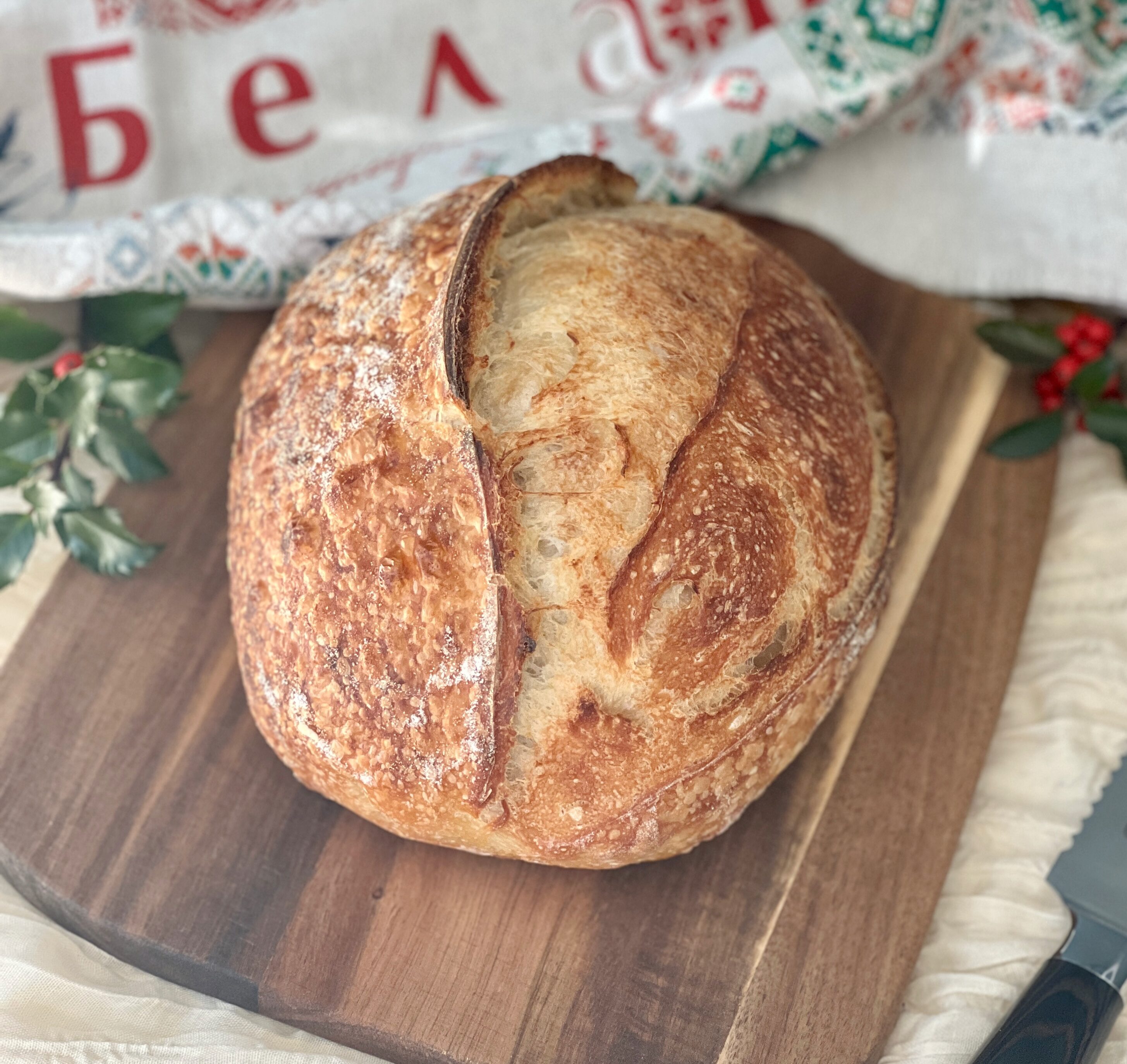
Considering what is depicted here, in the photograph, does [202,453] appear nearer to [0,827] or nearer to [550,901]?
[0,827]

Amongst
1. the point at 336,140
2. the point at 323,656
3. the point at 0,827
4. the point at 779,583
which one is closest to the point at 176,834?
the point at 0,827

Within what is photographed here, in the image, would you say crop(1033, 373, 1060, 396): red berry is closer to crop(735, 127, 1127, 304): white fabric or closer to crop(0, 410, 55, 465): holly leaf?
crop(735, 127, 1127, 304): white fabric

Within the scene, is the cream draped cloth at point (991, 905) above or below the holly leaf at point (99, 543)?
below

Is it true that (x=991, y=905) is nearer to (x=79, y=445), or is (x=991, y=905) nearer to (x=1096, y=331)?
(x=1096, y=331)

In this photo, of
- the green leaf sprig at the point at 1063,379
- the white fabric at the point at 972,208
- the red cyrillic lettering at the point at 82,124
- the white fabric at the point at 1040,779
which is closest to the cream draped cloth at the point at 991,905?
the white fabric at the point at 1040,779

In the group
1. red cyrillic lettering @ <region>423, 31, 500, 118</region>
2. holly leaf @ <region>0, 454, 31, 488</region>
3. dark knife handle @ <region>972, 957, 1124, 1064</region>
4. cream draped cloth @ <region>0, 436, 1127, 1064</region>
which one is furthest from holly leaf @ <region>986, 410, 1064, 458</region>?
holly leaf @ <region>0, 454, 31, 488</region>

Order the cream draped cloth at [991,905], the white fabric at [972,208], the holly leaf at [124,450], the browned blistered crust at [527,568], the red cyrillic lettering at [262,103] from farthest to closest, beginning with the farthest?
1. the red cyrillic lettering at [262,103]
2. the white fabric at [972,208]
3. the holly leaf at [124,450]
4. the cream draped cloth at [991,905]
5. the browned blistered crust at [527,568]

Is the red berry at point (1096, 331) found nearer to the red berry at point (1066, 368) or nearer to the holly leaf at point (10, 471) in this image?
the red berry at point (1066, 368)

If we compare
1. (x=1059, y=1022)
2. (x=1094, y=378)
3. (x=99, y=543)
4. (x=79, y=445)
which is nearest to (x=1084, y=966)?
(x=1059, y=1022)
